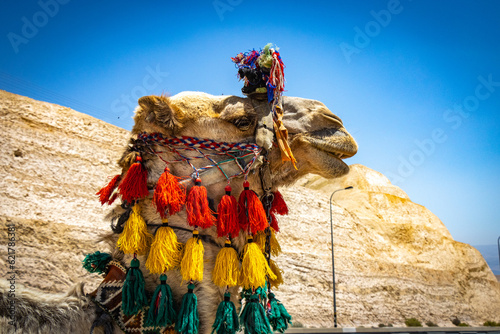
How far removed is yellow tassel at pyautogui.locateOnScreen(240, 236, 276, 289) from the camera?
8.23 feet

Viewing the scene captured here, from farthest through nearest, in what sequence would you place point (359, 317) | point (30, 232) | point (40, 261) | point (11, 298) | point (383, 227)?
point (383, 227) < point (359, 317) < point (30, 232) < point (40, 261) < point (11, 298)

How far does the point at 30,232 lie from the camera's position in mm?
18875

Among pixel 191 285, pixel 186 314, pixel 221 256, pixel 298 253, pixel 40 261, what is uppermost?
pixel 298 253

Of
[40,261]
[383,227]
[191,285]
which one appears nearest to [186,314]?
[191,285]

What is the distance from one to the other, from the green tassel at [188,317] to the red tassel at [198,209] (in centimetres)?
43

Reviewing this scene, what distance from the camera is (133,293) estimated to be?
2.41m

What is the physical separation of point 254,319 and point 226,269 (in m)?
0.37

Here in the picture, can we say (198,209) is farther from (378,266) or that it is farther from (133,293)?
(378,266)

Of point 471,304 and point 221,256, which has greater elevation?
point 471,304

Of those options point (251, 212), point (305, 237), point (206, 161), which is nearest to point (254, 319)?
point (251, 212)

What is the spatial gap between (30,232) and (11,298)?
62.2 feet

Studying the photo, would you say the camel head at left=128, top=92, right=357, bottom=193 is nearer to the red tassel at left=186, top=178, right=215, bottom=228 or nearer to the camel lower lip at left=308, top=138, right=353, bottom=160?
the camel lower lip at left=308, top=138, right=353, bottom=160

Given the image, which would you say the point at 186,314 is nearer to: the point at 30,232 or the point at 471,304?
the point at 30,232

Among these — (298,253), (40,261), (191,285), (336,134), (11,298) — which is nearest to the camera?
(11,298)
